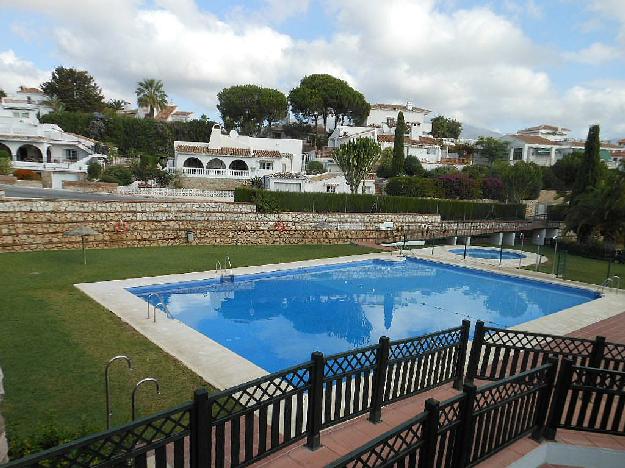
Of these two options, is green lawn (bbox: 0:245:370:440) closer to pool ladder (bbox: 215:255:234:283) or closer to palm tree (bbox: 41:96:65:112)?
pool ladder (bbox: 215:255:234:283)

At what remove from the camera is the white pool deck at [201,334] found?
8.84 m

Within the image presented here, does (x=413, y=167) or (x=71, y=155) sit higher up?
(x=413, y=167)

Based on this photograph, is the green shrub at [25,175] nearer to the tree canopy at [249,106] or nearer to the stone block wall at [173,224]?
the stone block wall at [173,224]

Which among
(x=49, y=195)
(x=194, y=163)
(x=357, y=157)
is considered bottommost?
A: (x=49, y=195)

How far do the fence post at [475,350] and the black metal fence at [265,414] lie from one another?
1.06 feet

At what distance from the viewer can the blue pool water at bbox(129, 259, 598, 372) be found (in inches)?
501

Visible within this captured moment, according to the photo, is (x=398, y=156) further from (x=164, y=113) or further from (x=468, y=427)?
(x=164, y=113)

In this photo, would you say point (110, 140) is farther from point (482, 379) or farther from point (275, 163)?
point (482, 379)

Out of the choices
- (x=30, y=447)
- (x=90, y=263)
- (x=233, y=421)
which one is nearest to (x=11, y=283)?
(x=90, y=263)

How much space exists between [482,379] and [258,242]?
19.2 metres

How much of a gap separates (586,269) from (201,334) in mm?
21597

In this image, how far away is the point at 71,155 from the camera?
1780 inches

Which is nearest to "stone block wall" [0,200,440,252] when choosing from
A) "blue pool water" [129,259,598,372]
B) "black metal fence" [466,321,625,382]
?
"blue pool water" [129,259,598,372]

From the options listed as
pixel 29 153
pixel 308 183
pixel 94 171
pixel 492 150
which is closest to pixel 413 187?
pixel 308 183
